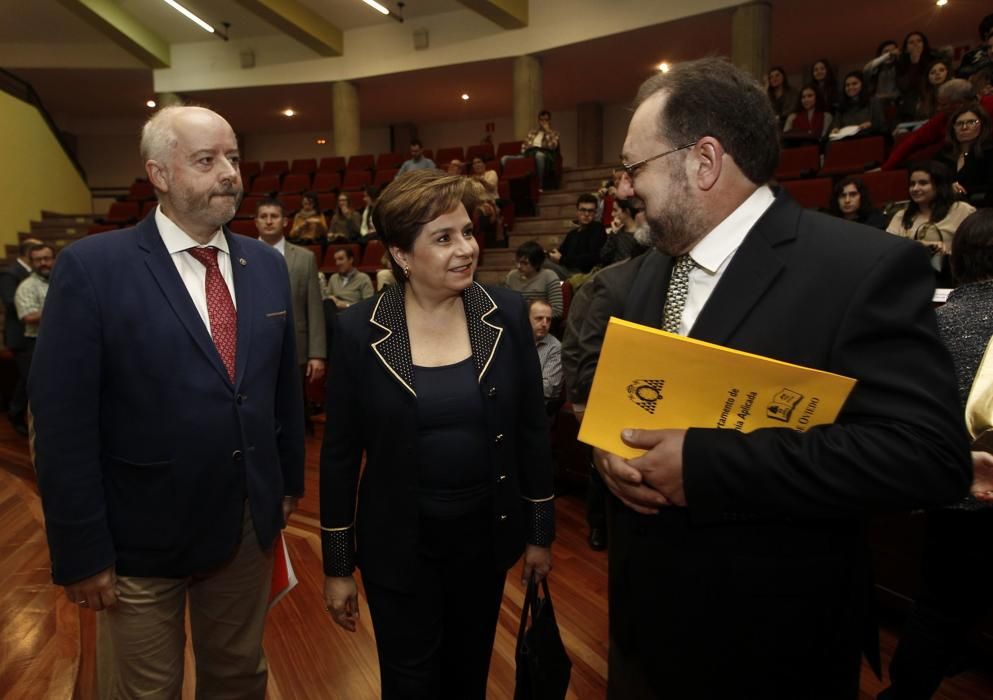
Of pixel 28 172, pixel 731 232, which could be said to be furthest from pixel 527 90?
pixel 731 232

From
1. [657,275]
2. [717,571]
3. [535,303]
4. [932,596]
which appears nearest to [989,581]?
[932,596]

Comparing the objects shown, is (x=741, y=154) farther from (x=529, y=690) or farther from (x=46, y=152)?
(x=46, y=152)

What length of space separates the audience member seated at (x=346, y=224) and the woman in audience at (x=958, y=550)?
734 cm

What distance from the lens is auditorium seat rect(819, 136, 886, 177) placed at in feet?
19.2

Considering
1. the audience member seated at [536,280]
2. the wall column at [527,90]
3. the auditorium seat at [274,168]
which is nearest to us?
the audience member seated at [536,280]

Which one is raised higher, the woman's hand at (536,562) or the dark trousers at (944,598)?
the woman's hand at (536,562)

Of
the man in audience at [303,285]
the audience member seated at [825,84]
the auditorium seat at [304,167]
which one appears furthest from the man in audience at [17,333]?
the audience member seated at [825,84]

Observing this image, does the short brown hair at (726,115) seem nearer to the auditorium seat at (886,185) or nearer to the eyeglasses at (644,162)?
the eyeglasses at (644,162)

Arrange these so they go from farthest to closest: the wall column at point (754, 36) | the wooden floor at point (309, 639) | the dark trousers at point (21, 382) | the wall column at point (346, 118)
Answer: the wall column at point (346, 118) → the wall column at point (754, 36) → the dark trousers at point (21, 382) → the wooden floor at point (309, 639)

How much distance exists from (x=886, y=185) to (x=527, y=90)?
252 inches

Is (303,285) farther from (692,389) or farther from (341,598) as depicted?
(692,389)

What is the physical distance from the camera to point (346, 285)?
5.81 metres

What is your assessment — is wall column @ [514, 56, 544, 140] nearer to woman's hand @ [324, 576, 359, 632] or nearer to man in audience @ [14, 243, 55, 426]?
man in audience @ [14, 243, 55, 426]

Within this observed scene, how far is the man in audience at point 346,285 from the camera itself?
573cm
